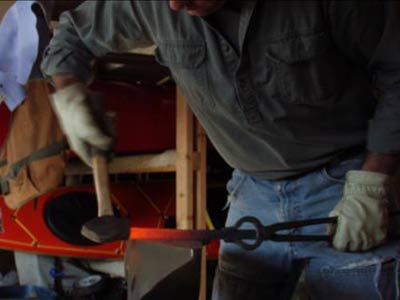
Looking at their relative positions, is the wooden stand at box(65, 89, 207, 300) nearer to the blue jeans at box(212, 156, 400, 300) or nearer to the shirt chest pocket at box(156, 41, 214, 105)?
the blue jeans at box(212, 156, 400, 300)

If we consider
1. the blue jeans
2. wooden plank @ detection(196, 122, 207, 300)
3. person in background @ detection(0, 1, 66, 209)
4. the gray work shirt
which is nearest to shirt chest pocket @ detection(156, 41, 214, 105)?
the gray work shirt


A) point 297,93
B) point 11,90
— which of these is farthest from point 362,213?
point 11,90

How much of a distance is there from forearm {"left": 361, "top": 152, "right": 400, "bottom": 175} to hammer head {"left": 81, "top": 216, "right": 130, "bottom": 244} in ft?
1.24

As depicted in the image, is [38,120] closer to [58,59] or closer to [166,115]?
[166,115]

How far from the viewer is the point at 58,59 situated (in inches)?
29.2

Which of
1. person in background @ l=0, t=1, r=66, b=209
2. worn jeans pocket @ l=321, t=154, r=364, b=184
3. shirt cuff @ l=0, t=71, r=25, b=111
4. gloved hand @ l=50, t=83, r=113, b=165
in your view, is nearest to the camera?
gloved hand @ l=50, t=83, r=113, b=165

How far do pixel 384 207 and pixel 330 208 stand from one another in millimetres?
95

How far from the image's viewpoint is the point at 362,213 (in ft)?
2.45

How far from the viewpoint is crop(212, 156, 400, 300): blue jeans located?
78 cm

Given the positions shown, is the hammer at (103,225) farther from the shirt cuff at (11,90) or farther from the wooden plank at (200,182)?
the wooden plank at (200,182)

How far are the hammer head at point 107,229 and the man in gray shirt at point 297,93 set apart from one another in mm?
127

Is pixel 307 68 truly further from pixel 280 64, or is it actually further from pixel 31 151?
pixel 31 151

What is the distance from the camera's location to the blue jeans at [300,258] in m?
0.78

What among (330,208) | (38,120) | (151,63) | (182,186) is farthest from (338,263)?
(38,120)
